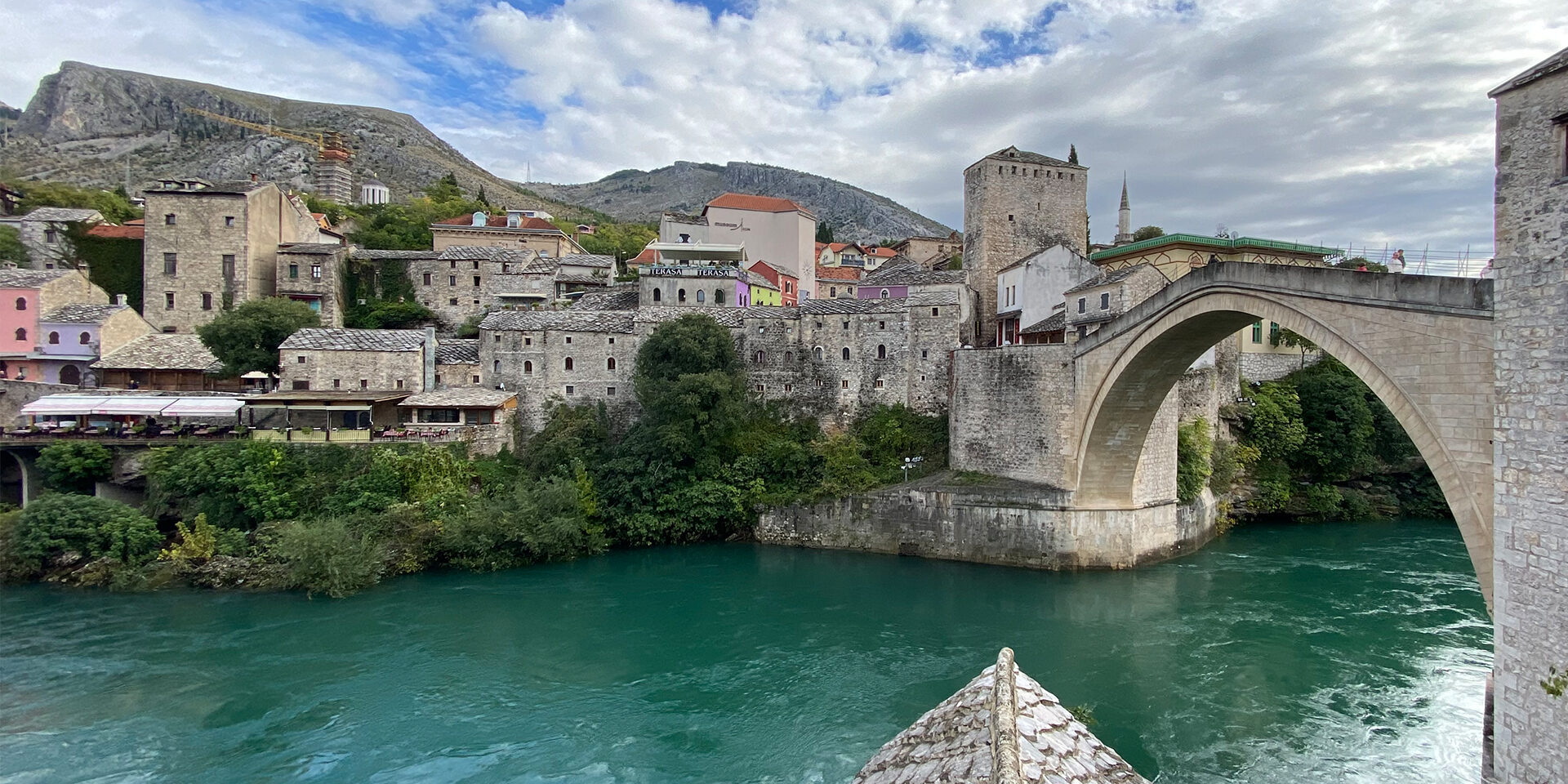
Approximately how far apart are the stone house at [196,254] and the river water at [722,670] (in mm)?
13159

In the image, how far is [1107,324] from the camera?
1614cm

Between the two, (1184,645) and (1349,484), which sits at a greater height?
(1349,484)

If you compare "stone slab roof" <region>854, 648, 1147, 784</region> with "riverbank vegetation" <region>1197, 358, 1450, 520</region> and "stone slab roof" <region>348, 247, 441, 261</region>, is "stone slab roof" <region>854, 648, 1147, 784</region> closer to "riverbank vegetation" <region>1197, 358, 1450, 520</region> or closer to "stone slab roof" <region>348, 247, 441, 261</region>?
"riverbank vegetation" <region>1197, 358, 1450, 520</region>

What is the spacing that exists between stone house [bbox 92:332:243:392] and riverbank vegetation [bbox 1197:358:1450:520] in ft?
98.6

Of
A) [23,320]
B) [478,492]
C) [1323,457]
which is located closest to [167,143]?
[23,320]

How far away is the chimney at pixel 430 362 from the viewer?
21.8 meters

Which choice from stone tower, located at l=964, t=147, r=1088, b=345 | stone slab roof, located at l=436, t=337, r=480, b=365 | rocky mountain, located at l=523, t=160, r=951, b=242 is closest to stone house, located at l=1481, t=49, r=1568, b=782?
stone tower, located at l=964, t=147, r=1088, b=345

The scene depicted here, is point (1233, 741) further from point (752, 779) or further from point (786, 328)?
point (786, 328)

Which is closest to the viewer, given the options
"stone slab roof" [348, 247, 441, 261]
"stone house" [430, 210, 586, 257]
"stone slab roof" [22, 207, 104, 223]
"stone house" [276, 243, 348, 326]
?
"stone slab roof" [22, 207, 104, 223]

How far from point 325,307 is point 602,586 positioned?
17068 millimetres

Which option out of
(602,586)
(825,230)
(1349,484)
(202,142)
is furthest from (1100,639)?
(202,142)

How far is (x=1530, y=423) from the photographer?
21.4 feet

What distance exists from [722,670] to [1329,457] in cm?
1996

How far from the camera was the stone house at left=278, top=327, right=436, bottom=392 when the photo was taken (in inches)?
819
